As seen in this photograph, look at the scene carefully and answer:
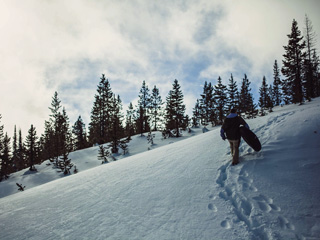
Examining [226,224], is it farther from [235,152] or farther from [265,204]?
[235,152]

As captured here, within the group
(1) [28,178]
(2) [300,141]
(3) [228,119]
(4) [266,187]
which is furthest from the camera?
(1) [28,178]

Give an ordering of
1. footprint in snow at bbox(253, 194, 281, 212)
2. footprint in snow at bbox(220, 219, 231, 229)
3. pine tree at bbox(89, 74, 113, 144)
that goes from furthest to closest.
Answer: pine tree at bbox(89, 74, 113, 144), footprint in snow at bbox(253, 194, 281, 212), footprint in snow at bbox(220, 219, 231, 229)

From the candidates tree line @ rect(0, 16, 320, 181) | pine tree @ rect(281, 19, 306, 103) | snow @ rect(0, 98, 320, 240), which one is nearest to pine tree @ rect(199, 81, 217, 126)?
tree line @ rect(0, 16, 320, 181)

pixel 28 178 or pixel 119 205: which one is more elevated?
pixel 119 205

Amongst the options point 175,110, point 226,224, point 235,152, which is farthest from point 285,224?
point 175,110

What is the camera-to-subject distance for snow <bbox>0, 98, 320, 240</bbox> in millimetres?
2732

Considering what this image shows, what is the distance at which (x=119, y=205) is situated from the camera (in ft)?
12.8

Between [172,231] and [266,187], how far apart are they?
2465 millimetres

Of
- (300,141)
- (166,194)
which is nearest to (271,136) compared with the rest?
(300,141)

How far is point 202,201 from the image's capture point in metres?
3.43

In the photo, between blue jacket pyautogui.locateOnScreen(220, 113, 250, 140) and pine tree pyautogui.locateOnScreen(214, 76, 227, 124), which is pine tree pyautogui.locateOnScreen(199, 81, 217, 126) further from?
blue jacket pyautogui.locateOnScreen(220, 113, 250, 140)

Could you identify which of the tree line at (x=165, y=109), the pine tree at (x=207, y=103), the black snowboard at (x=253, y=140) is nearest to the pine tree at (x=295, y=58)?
the tree line at (x=165, y=109)

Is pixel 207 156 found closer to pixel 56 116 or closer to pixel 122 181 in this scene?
pixel 122 181

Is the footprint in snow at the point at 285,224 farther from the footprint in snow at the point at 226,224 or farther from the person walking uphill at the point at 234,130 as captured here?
the person walking uphill at the point at 234,130
